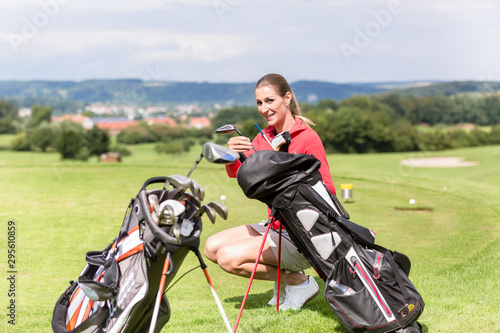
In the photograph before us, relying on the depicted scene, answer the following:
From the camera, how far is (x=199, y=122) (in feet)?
120

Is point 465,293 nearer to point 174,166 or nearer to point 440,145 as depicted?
point 174,166

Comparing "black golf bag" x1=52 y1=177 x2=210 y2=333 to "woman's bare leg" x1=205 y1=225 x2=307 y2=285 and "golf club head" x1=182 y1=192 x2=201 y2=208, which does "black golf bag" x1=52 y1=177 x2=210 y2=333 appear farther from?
"woman's bare leg" x1=205 y1=225 x2=307 y2=285

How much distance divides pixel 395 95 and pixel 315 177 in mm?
55428

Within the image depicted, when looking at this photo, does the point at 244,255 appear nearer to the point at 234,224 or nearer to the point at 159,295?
the point at 159,295

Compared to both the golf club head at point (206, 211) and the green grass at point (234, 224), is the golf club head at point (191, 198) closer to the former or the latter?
the golf club head at point (206, 211)

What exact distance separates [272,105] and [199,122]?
108 feet

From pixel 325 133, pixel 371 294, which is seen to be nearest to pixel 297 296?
pixel 371 294

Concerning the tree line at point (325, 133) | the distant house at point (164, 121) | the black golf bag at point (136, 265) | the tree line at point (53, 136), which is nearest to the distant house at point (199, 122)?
the tree line at point (325, 133)

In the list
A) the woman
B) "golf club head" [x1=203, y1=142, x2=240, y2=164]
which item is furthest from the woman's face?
"golf club head" [x1=203, y1=142, x2=240, y2=164]

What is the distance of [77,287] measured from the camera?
9.11 feet

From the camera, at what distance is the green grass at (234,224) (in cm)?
352

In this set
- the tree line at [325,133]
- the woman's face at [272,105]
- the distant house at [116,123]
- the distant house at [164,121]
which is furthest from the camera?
the distant house at [116,123]

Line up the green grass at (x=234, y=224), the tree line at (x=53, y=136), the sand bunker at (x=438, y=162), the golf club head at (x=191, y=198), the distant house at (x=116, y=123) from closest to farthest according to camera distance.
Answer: the golf club head at (x=191, y=198) < the green grass at (x=234, y=224) < the sand bunker at (x=438, y=162) < the tree line at (x=53, y=136) < the distant house at (x=116, y=123)

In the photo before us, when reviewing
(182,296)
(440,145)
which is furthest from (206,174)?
(440,145)
